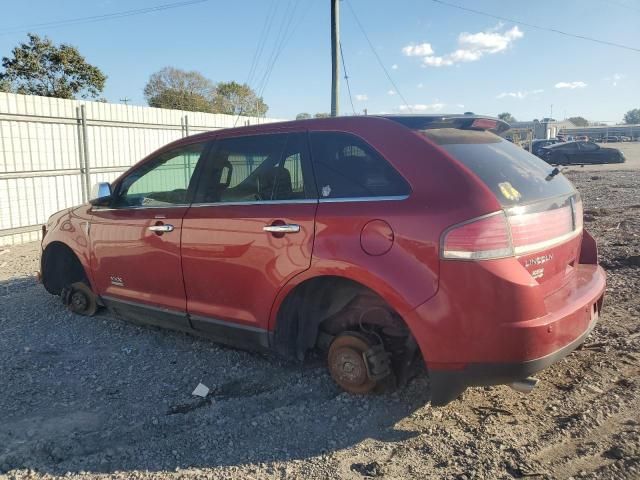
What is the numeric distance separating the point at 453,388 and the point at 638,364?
1.80 m

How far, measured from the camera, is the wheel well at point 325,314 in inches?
128

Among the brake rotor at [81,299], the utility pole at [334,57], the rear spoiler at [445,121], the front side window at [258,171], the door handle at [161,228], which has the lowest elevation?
the brake rotor at [81,299]

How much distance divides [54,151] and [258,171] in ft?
25.6

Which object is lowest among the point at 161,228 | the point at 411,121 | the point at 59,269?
the point at 59,269

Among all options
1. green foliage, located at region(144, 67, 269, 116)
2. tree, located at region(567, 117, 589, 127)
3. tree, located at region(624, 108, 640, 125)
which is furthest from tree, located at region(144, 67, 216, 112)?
tree, located at region(624, 108, 640, 125)

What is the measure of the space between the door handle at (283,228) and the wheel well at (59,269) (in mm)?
2846

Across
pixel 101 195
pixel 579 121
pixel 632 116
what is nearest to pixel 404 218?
pixel 101 195

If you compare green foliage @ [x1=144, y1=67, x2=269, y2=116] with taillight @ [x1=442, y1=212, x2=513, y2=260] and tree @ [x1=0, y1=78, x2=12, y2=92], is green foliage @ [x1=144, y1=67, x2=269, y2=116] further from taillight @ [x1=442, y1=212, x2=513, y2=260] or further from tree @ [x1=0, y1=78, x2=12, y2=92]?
taillight @ [x1=442, y1=212, x2=513, y2=260]

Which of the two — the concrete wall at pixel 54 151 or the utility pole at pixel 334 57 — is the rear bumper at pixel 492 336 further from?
the utility pole at pixel 334 57

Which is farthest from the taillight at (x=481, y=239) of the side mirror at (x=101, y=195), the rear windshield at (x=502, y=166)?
the side mirror at (x=101, y=195)

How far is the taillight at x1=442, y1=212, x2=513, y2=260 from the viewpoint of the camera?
8.67 feet

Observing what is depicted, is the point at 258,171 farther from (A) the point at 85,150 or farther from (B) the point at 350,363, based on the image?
(A) the point at 85,150

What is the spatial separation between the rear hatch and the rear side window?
1.08 feet

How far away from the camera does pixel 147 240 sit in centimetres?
416
